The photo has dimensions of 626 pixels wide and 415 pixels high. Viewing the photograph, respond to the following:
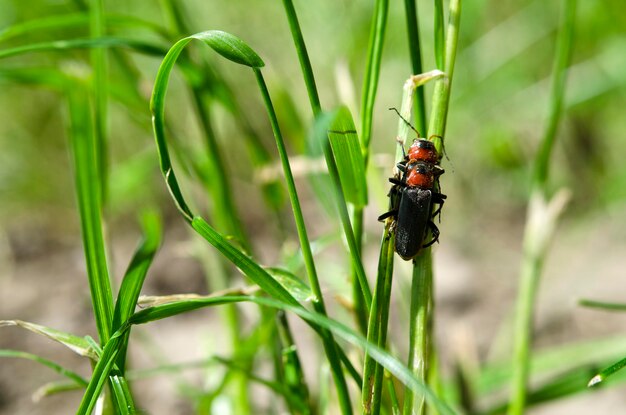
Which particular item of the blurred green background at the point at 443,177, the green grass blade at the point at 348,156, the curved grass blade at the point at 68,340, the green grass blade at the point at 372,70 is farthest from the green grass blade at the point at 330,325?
the blurred green background at the point at 443,177

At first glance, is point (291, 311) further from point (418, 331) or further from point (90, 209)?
point (90, 209)

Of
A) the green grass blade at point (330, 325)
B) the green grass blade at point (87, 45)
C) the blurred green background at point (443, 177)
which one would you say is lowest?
the green grass blade at point (330, 325)

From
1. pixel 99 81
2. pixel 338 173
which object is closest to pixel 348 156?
pixel 338 173

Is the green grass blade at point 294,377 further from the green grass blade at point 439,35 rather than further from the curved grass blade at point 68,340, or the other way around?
the green grass blade at point 439,35

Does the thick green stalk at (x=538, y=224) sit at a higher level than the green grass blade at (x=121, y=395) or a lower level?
higher

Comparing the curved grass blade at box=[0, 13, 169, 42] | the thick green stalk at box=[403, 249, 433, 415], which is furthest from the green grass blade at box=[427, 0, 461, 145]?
the curved grass blade at box=[0, 13, 169, 42]

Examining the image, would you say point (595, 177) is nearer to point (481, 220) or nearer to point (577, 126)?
point (577, 126)

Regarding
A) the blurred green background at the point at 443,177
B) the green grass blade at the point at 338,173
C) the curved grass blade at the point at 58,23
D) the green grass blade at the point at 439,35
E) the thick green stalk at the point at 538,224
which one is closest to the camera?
the green grass blade at the point at 338,173
